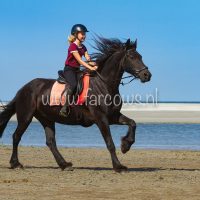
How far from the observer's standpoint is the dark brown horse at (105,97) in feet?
44.2

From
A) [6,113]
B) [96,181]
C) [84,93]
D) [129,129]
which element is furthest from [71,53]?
[96,181]

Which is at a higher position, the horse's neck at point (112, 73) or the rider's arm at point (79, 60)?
the rider's arm at point (79, 60)

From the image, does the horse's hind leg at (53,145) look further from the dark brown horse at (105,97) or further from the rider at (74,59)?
the rider at (74,59)

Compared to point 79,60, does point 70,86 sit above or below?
below

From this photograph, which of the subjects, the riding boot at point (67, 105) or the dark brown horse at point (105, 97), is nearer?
the dark brown horse at point (105, 97)

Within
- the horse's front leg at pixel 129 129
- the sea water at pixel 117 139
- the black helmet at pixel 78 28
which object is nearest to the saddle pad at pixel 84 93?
the horse's front leg at pixel 129 129

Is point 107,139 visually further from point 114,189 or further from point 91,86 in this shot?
point 114,189

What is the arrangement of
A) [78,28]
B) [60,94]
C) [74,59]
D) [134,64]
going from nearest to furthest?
[134,64] → [78,28] → [74,59] → [60,94]

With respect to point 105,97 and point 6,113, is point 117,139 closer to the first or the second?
point 6,113

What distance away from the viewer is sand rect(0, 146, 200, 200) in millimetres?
10344

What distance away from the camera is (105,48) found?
554 inches

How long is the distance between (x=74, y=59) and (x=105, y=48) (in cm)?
70

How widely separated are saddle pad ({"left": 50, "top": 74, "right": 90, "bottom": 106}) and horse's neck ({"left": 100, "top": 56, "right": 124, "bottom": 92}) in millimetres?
388

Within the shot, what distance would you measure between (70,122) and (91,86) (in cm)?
101
